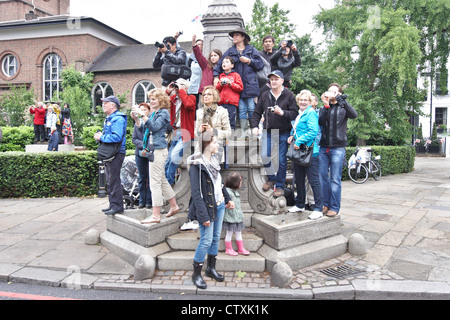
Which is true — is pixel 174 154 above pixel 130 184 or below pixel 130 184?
above

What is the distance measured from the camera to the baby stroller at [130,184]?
286 inches

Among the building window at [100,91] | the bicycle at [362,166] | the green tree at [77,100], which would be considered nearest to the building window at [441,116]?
the bicycle at [362,166]

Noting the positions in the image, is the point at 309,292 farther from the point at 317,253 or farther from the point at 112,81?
the point at 112,81

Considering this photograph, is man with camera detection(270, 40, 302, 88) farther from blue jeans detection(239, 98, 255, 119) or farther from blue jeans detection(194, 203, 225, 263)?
blue jeans detection(194, 203, 225, 263)

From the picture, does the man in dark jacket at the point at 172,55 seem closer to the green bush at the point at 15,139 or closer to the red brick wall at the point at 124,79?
the green bush at the point at 15,139

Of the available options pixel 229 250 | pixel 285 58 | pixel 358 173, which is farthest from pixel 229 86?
pixel 358 173

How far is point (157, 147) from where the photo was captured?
511 cm

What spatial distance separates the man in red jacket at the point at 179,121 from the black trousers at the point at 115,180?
845 millimetres

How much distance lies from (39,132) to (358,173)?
Result: 44.6 ft

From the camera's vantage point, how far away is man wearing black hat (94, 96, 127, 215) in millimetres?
5195

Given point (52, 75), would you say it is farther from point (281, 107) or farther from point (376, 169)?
point (281, 107)

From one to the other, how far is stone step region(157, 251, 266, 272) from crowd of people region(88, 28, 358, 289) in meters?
0.12

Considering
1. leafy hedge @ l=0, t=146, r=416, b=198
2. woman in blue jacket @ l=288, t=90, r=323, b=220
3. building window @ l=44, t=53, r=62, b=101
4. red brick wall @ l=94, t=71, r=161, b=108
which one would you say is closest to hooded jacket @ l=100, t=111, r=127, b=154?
woman in blue jacket @ l=288, t=90, r=323, b=220
